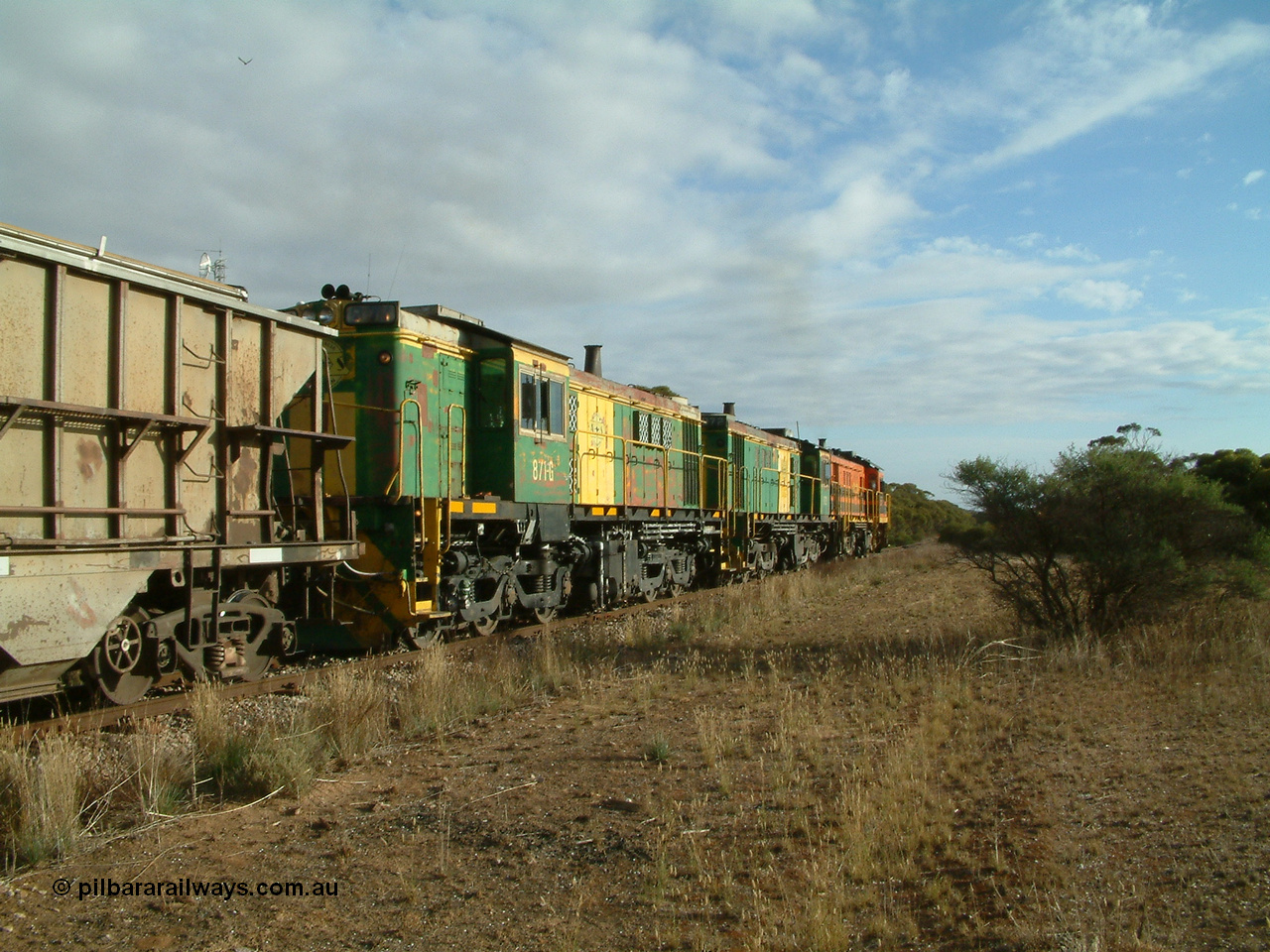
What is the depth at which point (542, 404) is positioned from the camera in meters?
12.0

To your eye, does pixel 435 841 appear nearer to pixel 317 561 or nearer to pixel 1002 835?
pixel 1002 835

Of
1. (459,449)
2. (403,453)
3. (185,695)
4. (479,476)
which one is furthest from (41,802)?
(479,476)

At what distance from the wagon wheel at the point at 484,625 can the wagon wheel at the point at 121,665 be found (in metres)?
4.60

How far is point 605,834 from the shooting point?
473cm

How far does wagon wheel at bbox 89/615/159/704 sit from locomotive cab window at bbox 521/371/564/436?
18.3ft

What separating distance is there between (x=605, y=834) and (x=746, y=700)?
125 inches

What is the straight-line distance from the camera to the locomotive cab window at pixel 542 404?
11.6 m

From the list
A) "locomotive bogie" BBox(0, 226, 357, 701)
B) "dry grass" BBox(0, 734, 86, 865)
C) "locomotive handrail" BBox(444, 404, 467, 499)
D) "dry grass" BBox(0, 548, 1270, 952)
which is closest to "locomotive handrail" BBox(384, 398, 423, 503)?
"locomotive handrail" BBox(444, 404, 467, 499)

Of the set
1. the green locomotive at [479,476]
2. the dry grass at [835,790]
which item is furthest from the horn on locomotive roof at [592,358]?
the dry grass at [835,790]

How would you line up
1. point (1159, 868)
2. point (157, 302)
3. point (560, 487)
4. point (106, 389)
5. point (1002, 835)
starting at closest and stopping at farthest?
point (1159, 868)
point (1002, 835)
point (106, 389)
point (157, 302)
point (560, 487)

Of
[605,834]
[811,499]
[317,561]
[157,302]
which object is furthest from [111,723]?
[811,499]

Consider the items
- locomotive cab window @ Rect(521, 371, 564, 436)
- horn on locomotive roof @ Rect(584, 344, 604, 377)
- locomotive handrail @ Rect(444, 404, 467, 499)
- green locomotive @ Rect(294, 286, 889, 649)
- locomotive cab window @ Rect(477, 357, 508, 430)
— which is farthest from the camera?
horn on locomotive roof @ Rect(584, 344, 604, 377)

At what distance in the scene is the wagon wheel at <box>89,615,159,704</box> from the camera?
6.49m

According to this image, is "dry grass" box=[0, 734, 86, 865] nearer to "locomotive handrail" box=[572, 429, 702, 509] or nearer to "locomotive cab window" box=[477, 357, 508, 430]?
"locomotive cab window" box=[477, 357, 508, 430]
